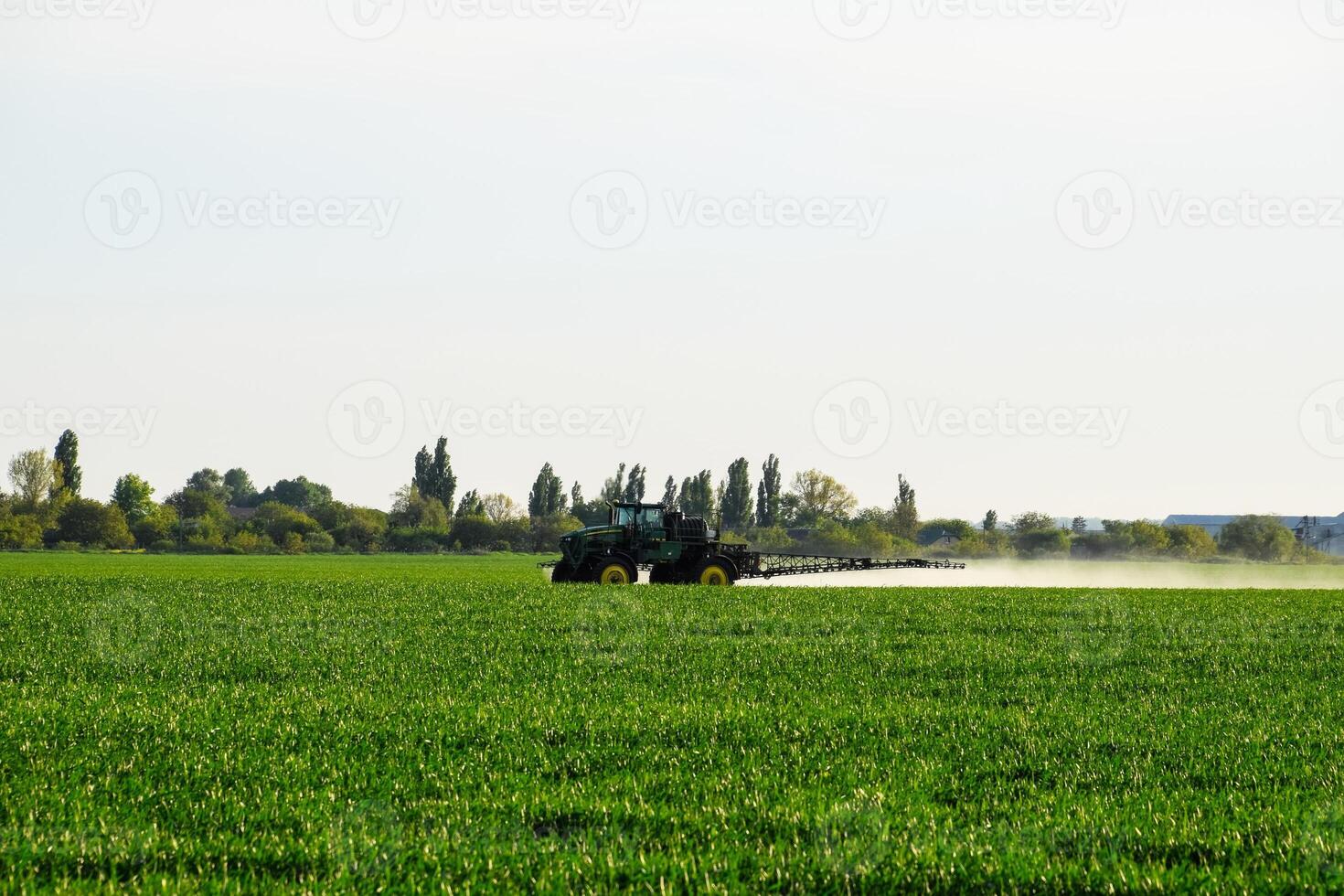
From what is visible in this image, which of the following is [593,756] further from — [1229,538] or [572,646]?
[1229,538]

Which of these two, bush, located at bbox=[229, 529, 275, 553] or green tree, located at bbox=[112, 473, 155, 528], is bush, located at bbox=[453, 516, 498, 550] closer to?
bush, located at bbox=[229, 529, 275, 553]

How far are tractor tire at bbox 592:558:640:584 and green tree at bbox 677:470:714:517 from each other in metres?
89.8

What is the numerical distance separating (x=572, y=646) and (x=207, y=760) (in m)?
10.1

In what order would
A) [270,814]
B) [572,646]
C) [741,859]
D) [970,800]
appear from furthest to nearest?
[572,646] < [970,800] < [270,814] < [741,859]

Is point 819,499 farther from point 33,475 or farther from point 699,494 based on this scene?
point 33,475

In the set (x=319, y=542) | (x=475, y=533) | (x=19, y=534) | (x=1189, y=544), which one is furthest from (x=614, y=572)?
(x=1189, y=544)

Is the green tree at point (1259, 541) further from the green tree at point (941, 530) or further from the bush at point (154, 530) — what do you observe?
the bush at point (154, 530)

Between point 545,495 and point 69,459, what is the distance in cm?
6018

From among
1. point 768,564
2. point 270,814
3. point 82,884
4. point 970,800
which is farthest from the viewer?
point 768,564

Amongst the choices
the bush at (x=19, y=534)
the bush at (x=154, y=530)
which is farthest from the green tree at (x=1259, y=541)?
the bush at (x=19, y=534)

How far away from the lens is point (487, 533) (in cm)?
12281

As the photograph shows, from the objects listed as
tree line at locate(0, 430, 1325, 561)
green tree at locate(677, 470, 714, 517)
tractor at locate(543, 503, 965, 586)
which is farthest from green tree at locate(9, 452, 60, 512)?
tractor at locate(543, 503, 965, 586)

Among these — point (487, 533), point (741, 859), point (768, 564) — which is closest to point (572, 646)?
point (741, 859)

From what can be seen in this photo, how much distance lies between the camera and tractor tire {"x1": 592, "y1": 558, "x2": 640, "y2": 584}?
37125 mm
